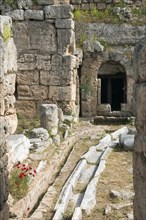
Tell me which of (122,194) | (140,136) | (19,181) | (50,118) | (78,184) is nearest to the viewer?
(140,136)

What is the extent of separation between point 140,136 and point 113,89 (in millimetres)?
14082

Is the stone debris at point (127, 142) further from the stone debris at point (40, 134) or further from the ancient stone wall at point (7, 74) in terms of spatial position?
the ancient stone wall at point (7, 74)

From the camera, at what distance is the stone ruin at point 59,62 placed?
23.2 feet

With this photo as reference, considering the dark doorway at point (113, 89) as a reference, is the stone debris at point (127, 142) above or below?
below

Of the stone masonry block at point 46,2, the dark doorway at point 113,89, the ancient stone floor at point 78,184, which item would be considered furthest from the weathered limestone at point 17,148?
the dark doorway at point 113,89

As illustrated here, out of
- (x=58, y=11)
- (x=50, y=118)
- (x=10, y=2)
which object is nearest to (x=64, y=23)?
(x=58, y=11)

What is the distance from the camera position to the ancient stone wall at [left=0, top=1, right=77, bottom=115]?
1298cm

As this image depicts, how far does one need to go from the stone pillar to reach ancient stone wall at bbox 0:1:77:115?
900 cm

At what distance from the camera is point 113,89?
1816cm

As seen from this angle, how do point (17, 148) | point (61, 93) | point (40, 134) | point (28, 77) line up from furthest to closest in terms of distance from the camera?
point (28, 77)
point (61, 93)
point (40, 134)
point (17, 148)

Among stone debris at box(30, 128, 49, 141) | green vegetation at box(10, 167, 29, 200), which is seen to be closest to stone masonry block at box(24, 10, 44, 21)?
stone debris at box(30, 128, 49, 141)

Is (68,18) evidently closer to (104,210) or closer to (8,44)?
(8,44)

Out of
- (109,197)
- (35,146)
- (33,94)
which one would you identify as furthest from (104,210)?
(33,94)

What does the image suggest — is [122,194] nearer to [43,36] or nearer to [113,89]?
[43,36]
